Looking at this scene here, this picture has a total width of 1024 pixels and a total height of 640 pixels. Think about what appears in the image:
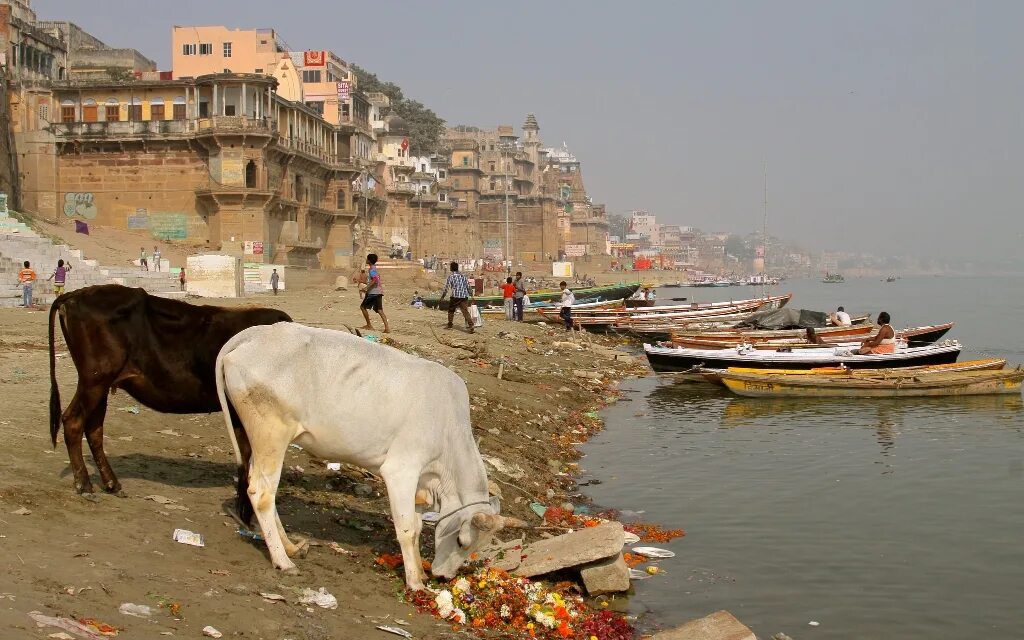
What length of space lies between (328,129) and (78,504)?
5608 cm

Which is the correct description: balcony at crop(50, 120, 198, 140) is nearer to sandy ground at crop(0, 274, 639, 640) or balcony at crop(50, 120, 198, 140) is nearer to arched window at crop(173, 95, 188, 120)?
arched window at crop(173, 95, 188, 120)

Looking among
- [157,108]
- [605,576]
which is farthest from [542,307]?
[605,576]

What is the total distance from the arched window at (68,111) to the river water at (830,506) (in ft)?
120

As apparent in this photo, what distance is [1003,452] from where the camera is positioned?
1773 centimetres

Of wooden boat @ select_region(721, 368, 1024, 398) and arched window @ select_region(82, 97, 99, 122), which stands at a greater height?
arched window @ select_region(82, 97, 99, 122)

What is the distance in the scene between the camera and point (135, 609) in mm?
5922

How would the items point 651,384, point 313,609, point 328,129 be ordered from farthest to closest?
point 328,129, point 651,384, point 313,609

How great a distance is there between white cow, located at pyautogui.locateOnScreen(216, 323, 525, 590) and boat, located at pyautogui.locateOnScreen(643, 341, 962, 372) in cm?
1850

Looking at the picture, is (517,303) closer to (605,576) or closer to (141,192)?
(141,192)

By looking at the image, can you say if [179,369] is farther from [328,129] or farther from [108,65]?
[108,65]

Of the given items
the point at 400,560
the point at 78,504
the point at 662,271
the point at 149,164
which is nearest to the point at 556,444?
the point at 400,560

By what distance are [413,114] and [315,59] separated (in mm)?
40207

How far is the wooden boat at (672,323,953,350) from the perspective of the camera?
96.3ft

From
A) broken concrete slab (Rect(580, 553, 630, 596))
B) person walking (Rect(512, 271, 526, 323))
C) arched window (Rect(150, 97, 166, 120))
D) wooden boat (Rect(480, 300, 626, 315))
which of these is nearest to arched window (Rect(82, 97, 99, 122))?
arched window (Rect(150, 97, 166, 120))
